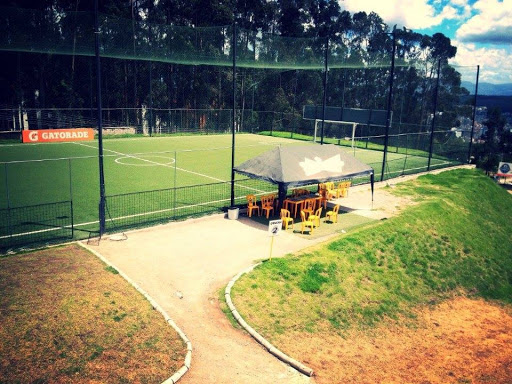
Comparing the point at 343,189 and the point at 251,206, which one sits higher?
the point at 343,189

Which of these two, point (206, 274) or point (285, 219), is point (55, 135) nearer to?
point (285, 219)

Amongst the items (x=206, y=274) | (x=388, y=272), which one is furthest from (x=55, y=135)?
(x=388, y=272)

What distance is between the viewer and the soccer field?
1717cm

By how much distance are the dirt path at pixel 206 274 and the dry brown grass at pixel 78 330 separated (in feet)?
2.07

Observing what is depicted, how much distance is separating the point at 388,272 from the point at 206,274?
22.3 ft

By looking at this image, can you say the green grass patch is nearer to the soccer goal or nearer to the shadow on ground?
the shadow on ground

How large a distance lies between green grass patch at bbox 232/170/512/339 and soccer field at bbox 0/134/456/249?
5622mm

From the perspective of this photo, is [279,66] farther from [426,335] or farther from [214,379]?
[214,379]

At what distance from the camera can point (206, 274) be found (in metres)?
12.9

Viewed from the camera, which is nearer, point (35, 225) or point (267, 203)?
point (35, 225)

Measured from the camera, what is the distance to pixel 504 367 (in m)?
11.7

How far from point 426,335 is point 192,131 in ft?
138

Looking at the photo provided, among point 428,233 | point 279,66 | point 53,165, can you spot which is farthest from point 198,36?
point 428,233

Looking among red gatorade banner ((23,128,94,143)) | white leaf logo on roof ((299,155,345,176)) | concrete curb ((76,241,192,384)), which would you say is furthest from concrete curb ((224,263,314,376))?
red gatorade banner ((23,128,94,143))
